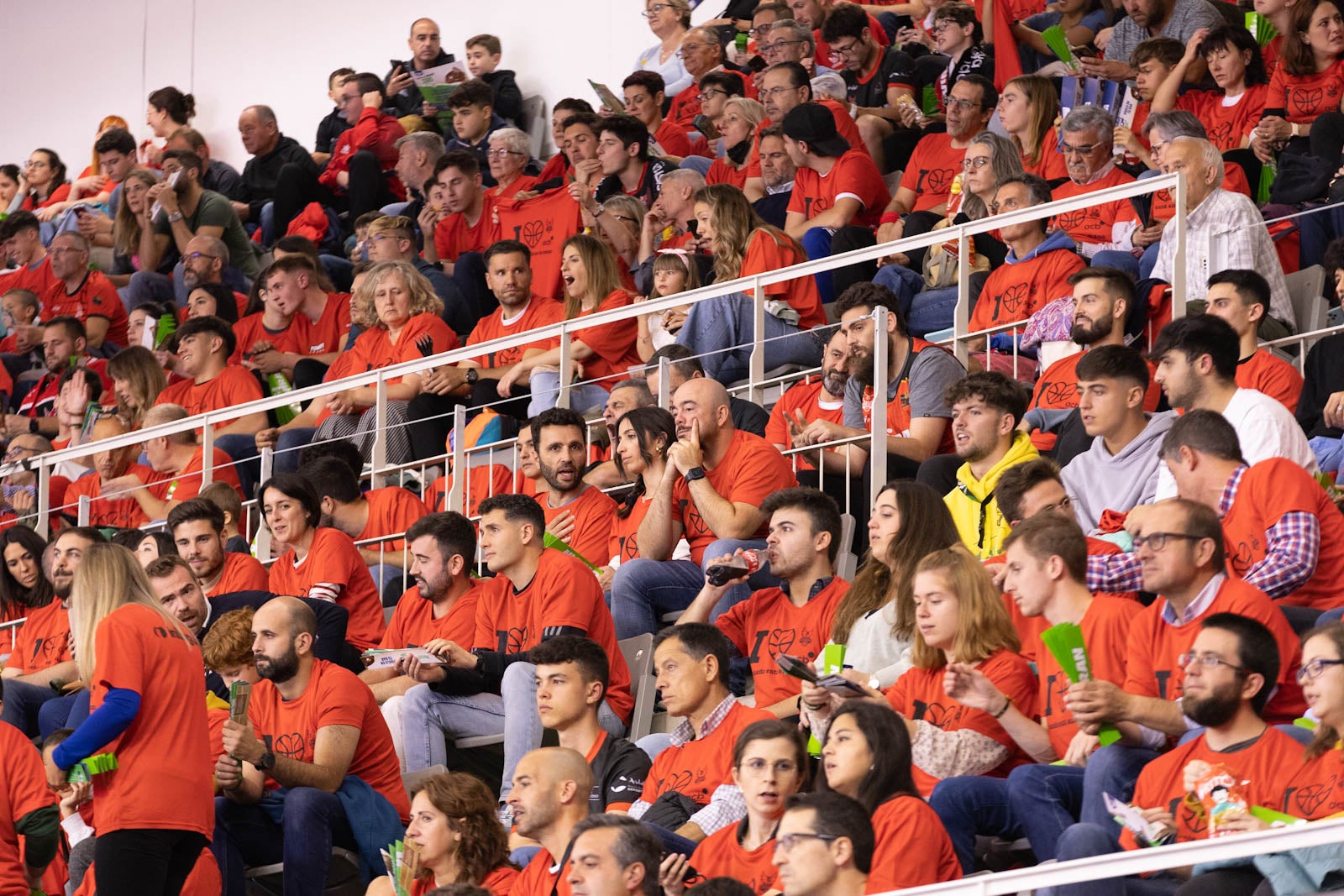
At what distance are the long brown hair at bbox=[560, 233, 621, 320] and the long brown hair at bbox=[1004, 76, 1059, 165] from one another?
173cm

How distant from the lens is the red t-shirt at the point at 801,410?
7.32 metres

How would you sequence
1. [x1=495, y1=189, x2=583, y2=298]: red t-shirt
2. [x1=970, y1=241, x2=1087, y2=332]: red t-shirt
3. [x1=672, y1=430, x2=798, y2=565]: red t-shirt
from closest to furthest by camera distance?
[x1=672, y1=430, x2=798, y2=565]: red t-shirt < [x1=970, y1=241, x2=1087, y2=332]: red t-shirt < [x1=495, y1=189, x2=583, y2=298]: red t-shirt

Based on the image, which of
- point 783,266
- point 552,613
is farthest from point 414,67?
point 552,613

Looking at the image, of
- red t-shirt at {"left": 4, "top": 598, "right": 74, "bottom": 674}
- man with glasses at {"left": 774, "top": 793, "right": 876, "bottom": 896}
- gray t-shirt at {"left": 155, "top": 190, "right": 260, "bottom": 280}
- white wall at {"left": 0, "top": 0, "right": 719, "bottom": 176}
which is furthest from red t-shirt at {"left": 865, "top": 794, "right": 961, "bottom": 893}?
white wall at {"left": 0, "top": 0, "right": 719, "bottom": 176}

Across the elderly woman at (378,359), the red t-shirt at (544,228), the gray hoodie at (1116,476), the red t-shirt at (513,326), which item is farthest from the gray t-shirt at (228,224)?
the gray hoodie at (1116,476)

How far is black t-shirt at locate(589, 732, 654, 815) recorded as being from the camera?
231 inches

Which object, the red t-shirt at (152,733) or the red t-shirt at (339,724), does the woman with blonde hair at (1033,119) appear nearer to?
the red t-shirt at (339,724)

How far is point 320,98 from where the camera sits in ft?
47.0

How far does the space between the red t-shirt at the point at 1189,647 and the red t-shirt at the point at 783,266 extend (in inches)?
122

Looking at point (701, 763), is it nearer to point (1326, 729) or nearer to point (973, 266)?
point (1326, 729)

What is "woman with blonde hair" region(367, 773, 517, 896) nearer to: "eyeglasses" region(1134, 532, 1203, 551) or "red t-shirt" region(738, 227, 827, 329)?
"eyeglasses" region(1134, 532, 1203, 551)

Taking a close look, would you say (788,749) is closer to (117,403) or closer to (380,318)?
(380,318)

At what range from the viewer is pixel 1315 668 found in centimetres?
446

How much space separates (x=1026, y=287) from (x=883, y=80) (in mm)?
3218
